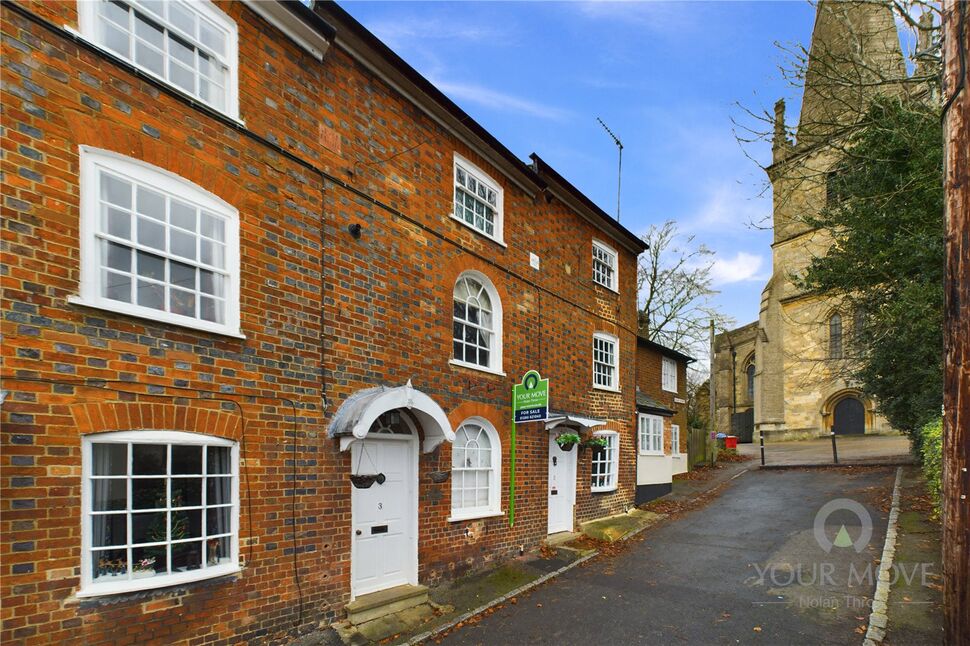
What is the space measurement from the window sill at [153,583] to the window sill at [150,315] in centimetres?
240

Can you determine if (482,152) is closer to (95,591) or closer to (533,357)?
(533,357)

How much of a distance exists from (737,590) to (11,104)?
34.5 ft

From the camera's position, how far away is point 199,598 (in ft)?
17.0

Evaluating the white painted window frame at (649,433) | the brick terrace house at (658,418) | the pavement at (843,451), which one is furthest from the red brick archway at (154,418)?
the pavement at (843,451)

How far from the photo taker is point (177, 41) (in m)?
5.66

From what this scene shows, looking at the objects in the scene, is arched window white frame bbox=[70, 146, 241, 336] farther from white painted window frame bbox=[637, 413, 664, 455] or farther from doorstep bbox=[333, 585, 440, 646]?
white painted window frame bbox=[637, 413, 664, 455]

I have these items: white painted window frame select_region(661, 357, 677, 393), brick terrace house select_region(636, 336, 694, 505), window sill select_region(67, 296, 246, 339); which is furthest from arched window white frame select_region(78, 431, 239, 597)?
white painted window frame select_region(661, 357, 677, 393)

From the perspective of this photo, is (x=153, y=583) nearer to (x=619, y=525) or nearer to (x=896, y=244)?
(x=619, y=525)

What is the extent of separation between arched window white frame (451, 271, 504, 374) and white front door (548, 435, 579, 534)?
8.76ft

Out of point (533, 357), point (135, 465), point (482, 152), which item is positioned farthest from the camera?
point (533, 357)

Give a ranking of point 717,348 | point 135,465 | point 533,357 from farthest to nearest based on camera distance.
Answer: point 717,348
point 533,357
point 135,465

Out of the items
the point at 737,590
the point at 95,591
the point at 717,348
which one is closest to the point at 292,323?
the point at 95,591

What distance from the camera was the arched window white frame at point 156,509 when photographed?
465cm

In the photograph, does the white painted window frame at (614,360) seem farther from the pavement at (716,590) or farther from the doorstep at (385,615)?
the doorstep at (385,615)
